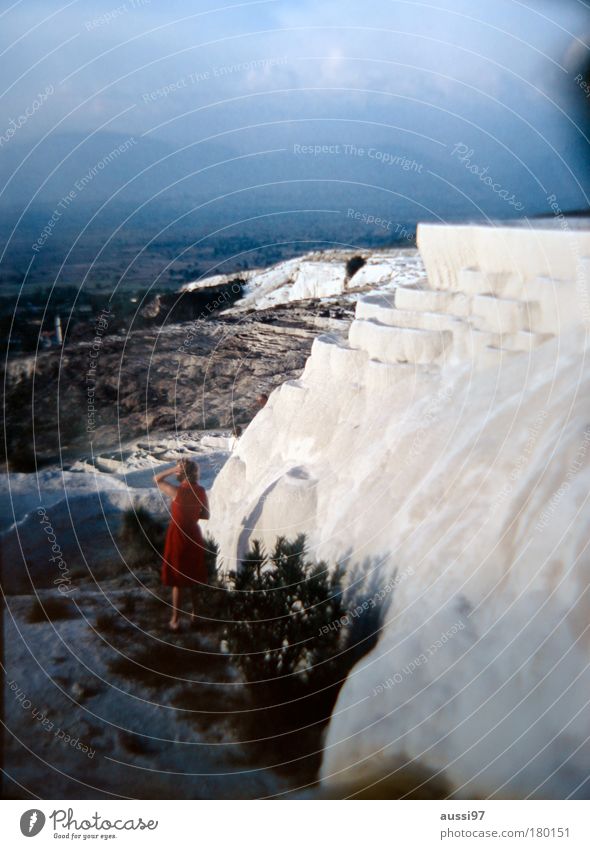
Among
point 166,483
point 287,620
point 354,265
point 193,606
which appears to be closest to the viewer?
point 287,620

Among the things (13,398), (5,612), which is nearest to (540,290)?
(13,398)

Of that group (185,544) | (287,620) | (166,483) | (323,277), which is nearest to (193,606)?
(185,544)

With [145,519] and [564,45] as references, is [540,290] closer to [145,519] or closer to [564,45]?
[564,45]

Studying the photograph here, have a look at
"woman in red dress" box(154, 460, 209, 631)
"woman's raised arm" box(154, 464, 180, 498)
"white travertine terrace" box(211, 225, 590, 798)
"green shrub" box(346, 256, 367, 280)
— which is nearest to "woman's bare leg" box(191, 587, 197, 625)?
"woman in red dress" box(154, 460, 209, 631)

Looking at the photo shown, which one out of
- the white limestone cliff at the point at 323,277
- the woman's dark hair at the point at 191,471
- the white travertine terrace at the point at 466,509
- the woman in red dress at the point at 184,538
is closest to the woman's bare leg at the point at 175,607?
the woman in red dress at the point at 184,538

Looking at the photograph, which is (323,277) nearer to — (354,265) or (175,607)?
(354,265)

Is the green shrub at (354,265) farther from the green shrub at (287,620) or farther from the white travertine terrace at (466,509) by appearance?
the green shrub at (287,620)
